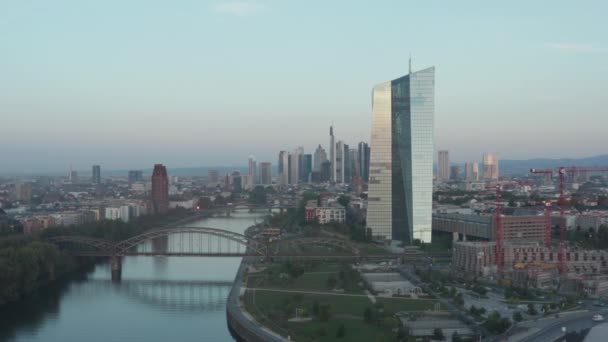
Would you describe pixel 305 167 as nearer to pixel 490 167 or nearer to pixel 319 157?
pixel 319 157

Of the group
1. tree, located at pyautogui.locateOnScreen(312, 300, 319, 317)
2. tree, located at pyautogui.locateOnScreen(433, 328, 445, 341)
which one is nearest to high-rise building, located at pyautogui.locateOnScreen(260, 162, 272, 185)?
tree, located at pyautogui.locateOnScreen(312, 300, 319, 317)

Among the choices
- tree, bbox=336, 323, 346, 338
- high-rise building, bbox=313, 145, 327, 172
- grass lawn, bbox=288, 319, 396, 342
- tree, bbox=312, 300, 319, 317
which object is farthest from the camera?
high-rise building, bbox=313, 145, 327, 172

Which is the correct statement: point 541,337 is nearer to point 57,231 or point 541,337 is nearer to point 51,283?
point 51,283

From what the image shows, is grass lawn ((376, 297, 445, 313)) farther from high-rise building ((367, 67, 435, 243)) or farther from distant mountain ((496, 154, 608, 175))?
distant mountain ((496, 154, 608, 175))

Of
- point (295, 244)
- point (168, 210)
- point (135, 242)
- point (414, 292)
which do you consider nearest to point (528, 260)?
point (414, 292)

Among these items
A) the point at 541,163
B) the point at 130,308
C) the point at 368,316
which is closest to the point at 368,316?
the point at 368,316

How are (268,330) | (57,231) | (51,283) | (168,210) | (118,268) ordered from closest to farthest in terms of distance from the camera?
(268,330), (51,283), (118,268), (57,231), (168,210)
